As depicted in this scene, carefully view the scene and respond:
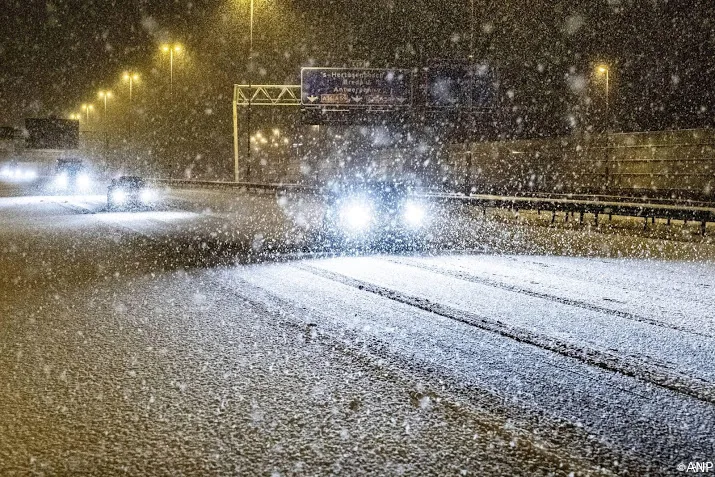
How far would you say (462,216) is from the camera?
28.6m

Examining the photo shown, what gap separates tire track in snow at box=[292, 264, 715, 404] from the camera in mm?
5547

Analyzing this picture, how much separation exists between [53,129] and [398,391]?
248 ft

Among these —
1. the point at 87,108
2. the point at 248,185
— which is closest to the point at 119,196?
Answer: the point at 248,185

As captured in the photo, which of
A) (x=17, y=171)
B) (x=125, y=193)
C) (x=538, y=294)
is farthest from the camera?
(x=17, y=171)

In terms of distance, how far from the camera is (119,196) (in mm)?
30719

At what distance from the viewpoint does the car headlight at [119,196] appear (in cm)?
A: 3040

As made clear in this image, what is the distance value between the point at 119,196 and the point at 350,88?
51.4 feet

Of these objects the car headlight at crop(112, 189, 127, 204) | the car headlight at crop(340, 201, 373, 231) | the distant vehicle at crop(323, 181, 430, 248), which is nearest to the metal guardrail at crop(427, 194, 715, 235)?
the distant vehicle at crop(323, 181, 430, 248)

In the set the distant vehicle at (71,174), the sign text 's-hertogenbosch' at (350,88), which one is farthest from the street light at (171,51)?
the distant vehicle at (71,174)

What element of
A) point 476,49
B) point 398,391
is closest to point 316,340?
point 398,391

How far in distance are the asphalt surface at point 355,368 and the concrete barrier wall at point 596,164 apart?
16.7 metres

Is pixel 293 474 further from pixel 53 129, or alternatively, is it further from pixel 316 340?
pixel 53 129

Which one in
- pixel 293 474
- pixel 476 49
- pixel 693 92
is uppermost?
pixel 476 49

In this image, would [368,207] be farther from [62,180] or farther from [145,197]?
[62,180]
